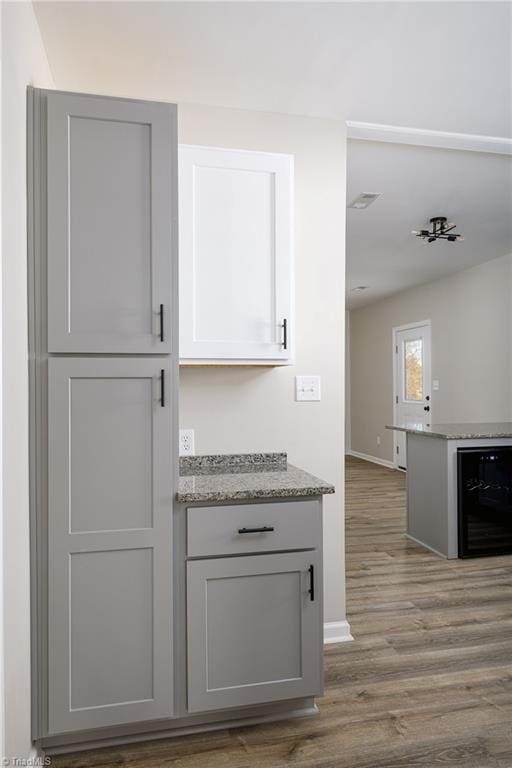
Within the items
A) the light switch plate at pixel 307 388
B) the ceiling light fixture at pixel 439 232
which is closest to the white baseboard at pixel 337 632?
the light switch plate at pixel 307 388

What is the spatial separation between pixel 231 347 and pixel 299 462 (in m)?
0.75

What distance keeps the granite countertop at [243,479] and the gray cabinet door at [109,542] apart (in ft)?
0.60

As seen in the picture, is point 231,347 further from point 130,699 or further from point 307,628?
point 130,699

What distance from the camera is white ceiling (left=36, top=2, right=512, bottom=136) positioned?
6.25 ft

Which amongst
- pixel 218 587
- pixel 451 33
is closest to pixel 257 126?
pixel 451 33

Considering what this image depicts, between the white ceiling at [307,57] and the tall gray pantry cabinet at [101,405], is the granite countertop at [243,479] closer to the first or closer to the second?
the tall gray pantry cabinet at [101,405]

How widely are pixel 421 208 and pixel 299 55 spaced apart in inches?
95.4

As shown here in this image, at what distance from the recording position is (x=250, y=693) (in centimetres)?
188

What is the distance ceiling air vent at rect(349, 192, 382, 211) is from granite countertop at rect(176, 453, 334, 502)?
2.34 m

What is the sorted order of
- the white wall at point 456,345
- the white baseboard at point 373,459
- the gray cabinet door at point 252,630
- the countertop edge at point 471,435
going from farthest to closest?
the white baseboard at point 373,459 → the white wall at point 456,345 → the countertop edge at point 471,435 → the gray cabinet door at point 252,630

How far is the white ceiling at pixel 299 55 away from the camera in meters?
1.91

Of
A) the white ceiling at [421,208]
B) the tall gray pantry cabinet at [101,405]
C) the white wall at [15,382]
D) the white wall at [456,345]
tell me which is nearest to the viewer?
the white wall at [15,382]

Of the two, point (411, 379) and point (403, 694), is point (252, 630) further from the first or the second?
point (411, 379)

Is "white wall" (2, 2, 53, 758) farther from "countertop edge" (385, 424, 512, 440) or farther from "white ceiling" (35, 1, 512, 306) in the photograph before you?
"countertop edge" (385, 424, 512, 440)
